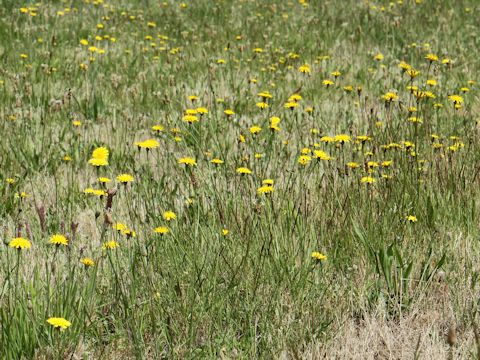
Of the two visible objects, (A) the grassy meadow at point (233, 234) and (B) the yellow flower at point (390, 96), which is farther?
(B) the yellow flower at point (390, 96)

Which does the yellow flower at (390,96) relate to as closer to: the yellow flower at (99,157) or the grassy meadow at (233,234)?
the grassy meadow at (233,234)

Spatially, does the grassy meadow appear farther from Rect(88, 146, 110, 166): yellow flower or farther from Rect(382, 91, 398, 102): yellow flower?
Rect(382, 91, 398, 102): yellow flower

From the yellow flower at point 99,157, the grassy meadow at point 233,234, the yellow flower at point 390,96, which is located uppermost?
the yellow flower at point 390,96

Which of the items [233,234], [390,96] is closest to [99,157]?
[233,234]

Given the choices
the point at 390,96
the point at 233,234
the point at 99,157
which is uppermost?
the point at 390,96

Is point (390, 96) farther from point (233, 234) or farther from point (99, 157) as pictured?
point (99, 157)

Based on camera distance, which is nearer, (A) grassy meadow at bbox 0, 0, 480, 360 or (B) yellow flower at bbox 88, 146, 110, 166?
(A) grassy meadow at bbox 0, 0, 480, 360

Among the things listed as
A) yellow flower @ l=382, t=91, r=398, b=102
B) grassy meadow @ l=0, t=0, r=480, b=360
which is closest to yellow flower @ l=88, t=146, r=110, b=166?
grassy meadow @ l=0, t=0, r=480, b=360

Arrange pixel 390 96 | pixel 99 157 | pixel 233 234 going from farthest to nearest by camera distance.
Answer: pixel 390 96 < pixel 233 234 < pixel 99 157

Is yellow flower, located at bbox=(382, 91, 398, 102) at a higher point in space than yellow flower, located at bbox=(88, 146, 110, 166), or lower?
higher

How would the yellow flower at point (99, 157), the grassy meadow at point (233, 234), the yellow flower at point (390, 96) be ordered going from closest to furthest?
the grassy meadow at point (233, 234) → the yellow flower at point (99, 157) → the yellow flower at point (390, 96)

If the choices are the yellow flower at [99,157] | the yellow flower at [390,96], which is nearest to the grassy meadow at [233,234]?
the yellow flower at [99,157]

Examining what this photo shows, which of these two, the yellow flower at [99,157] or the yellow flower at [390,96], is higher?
the yellow flower at [390,96]

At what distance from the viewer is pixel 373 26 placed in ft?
26.8
